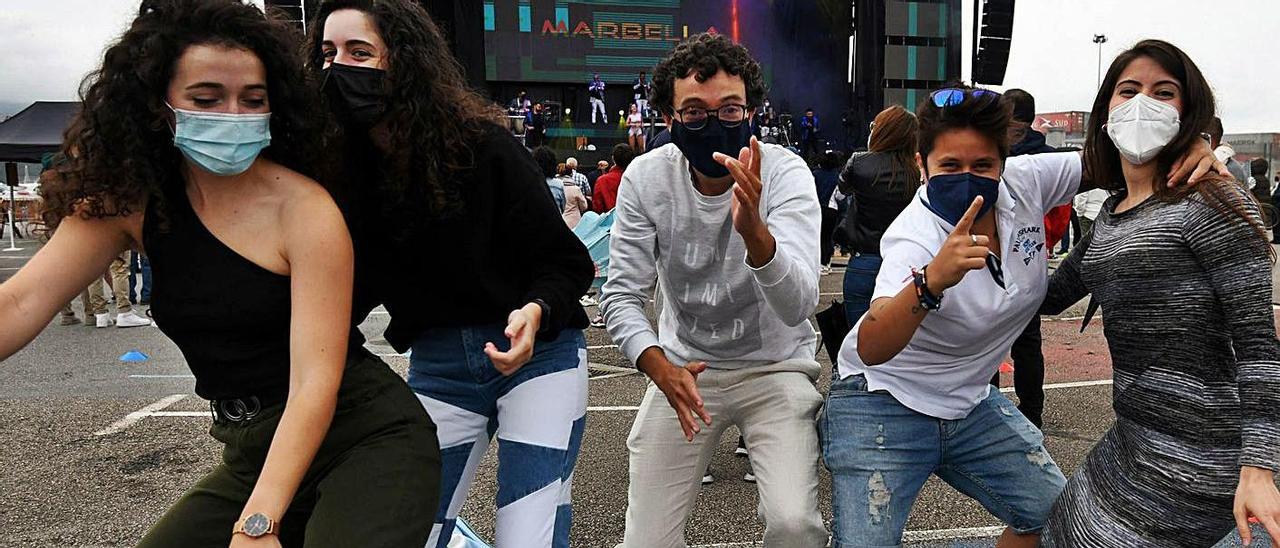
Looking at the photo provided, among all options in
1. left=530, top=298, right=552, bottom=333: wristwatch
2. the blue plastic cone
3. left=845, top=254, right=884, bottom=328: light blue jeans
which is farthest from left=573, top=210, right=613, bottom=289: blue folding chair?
left=530, top=298, right=552, bottom=333: wristwatch

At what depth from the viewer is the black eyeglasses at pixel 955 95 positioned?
2.41 meters

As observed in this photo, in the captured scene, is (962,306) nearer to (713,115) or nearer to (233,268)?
(713,115)

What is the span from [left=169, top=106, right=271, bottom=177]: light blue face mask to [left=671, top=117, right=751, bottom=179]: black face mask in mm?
1241

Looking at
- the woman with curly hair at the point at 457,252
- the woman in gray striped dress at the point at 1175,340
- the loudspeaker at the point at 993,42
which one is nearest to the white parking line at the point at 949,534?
the woman in gray striped dress at the point at 1175,340

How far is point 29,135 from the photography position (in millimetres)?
19922

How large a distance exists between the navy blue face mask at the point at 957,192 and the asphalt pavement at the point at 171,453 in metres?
1.66

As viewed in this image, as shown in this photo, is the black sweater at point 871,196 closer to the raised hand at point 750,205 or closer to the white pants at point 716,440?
the white pants at point 716,440

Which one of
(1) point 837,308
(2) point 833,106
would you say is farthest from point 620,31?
(1) point 837,308

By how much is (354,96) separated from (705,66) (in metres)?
1.03

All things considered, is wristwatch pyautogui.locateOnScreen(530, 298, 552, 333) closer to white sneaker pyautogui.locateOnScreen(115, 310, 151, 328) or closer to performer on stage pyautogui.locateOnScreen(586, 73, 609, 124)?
white sneaker pyautogui.locateOnScreen(115, 310, 151, 328)

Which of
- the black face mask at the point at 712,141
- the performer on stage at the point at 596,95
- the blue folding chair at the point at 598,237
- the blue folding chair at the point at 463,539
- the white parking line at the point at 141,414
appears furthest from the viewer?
the performer on stage at the point at 596,95

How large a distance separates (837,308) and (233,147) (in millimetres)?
2301

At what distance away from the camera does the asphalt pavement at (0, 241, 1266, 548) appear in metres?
3.79

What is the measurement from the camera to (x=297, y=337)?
5.82 feet
